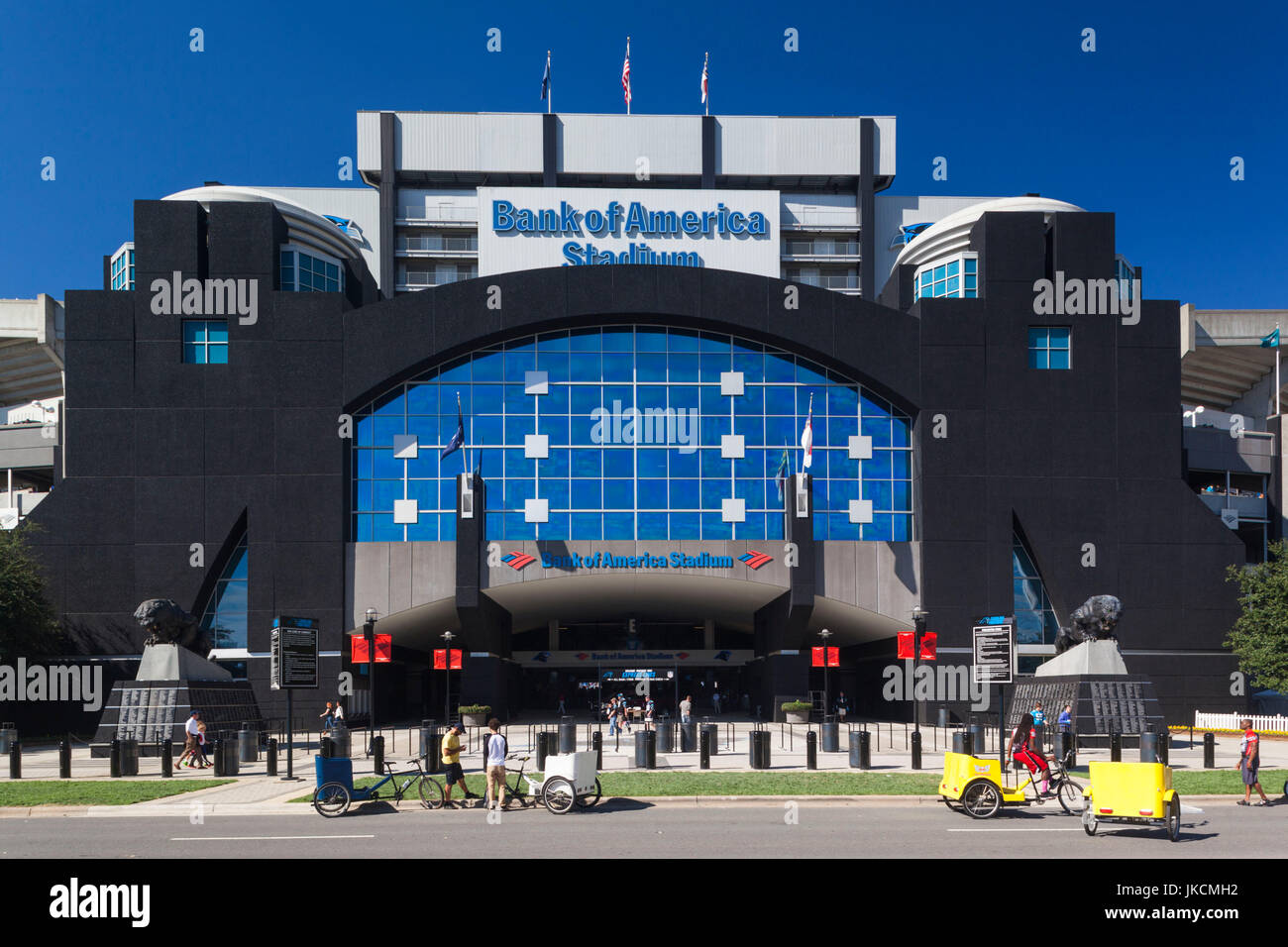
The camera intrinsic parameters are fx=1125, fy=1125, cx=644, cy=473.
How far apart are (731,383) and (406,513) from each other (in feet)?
53.6

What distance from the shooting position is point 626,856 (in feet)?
52.1

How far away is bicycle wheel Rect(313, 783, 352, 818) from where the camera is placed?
829 inches

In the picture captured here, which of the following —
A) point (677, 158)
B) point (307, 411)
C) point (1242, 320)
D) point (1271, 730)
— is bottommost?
point (1271, 730)

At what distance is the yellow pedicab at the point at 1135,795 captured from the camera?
17.1 metres

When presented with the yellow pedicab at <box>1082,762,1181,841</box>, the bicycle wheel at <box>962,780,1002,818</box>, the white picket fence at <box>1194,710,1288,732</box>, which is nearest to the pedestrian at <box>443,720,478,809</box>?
the bicycle wheel at <box>962,780,1002,818</box>

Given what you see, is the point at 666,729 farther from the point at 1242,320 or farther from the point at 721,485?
the point at 1242,320

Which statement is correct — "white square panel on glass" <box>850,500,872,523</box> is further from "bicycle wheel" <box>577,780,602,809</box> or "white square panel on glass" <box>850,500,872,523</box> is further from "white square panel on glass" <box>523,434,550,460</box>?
"bicycle wheel" <box>577,780,602,809</box>

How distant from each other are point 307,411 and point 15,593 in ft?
46.0

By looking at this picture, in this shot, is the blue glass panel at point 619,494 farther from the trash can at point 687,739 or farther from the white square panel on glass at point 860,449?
the trash can at point 687,739

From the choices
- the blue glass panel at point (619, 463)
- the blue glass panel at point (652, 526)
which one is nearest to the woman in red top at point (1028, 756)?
the blue glass panel at point (652, 526)

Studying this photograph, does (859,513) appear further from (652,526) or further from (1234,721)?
(1234,721)

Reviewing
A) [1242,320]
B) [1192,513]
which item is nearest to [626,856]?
[1192,513]

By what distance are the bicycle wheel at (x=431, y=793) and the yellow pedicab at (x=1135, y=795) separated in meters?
11.9

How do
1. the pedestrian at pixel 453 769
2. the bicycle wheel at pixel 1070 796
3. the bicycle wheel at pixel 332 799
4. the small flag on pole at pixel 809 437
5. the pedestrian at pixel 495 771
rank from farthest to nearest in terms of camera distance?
the small flag on pole at pixel 809 437
the pedestrian at pixel 453 769
the pedestrian at pixel 495 771
the bicycle wheel at pixel 332 799
the bicycle wheel at pixel 1070 796
